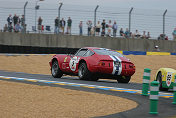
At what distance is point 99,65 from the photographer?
15.8m

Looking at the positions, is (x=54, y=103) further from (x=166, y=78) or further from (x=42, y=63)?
(x=42, y=63)

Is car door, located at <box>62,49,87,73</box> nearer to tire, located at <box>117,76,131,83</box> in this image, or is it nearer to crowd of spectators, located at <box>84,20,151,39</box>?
tire, located at <box>117,76,131,83</box>

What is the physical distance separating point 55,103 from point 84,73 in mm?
6445

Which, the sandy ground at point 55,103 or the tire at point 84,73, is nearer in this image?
the sandy ground at point 55,103

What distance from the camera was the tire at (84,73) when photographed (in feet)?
52.8

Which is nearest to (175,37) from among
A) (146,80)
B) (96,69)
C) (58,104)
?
(96,69)

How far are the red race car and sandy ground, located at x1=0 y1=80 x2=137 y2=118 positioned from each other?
3.29m

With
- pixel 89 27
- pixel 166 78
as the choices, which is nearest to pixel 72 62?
pixel 166 78

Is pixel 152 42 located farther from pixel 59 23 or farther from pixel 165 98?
pixel 165 98

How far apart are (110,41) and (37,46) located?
5457 millimetres

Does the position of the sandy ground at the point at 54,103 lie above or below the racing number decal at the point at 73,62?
below

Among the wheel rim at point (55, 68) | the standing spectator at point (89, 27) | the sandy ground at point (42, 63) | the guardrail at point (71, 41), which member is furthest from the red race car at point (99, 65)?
the guardrail at point (71, 41)

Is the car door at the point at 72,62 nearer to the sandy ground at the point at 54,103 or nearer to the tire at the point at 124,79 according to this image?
the tire at the point at 124,79

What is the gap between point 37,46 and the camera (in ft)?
111
